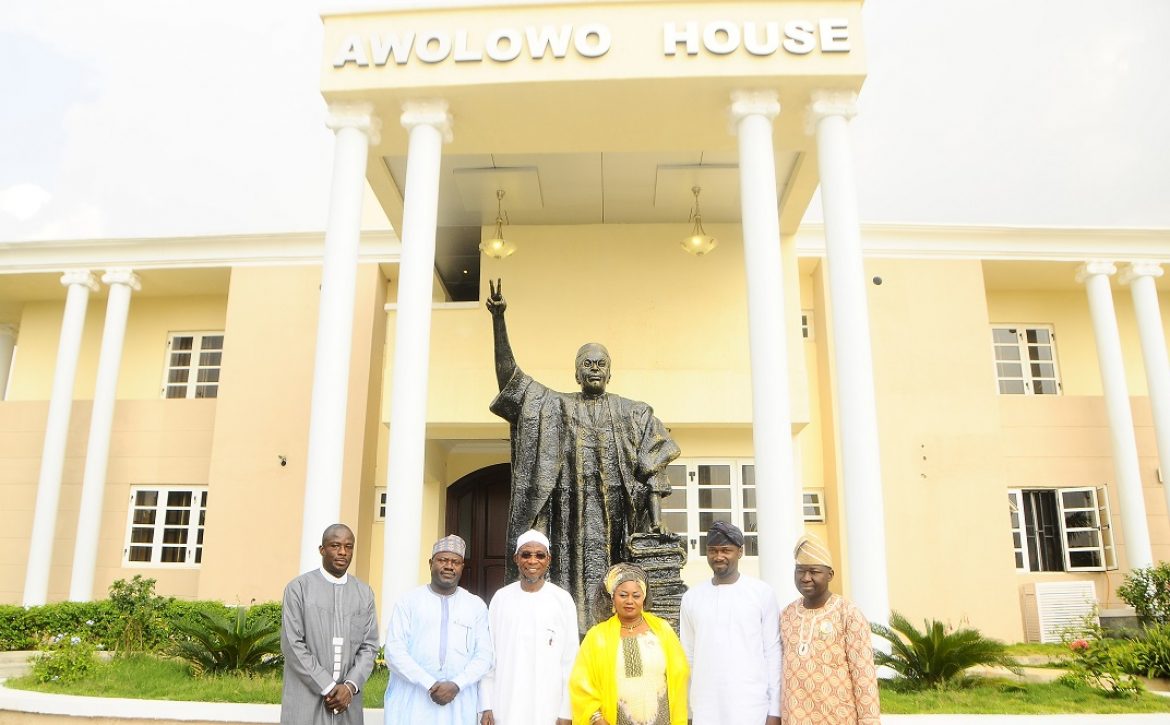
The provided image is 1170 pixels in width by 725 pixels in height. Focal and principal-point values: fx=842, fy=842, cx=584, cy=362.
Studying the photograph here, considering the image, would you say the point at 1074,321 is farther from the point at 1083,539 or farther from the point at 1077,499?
the point at 1083,539

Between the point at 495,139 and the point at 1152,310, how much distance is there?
1140cm

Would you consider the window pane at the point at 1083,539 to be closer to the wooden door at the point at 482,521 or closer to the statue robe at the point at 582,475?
the wooden door at the point at 482,521

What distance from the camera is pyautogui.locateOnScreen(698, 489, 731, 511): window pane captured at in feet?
44.1

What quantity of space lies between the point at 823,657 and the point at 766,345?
16.6ft

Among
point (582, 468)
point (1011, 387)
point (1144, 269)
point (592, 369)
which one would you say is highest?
point (1144, 269)

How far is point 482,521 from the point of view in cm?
1483

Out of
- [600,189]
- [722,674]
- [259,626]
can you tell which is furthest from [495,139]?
[722,674]

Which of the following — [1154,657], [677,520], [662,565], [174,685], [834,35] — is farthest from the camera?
[677,520]

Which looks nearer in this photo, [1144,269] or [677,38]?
[677,38]

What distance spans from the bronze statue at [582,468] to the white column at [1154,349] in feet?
37.1

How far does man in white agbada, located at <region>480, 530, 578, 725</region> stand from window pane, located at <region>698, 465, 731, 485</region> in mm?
9600

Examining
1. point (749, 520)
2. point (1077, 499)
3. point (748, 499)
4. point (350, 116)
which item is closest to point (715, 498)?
point (748, 499)

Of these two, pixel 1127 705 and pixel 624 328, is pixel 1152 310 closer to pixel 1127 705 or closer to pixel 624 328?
pixel 624 328

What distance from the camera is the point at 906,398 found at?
13.8 meters
